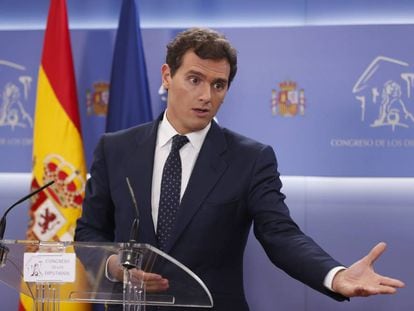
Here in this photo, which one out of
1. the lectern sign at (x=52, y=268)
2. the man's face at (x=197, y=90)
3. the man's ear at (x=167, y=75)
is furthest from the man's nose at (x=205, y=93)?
the lectern sign at (x=52, y=268)

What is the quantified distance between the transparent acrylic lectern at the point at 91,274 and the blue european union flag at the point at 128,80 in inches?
76.4

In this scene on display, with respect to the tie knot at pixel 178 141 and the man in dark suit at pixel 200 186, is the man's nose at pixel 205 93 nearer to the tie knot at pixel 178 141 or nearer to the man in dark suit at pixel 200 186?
the man in dark suit at pixel 200 186

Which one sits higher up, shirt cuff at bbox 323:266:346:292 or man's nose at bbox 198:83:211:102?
man's nose at bbox 198:83:211:102

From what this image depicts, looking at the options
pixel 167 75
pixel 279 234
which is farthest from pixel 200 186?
pixel 167 75

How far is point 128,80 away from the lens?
381cm

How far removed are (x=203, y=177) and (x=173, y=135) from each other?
0.22 m

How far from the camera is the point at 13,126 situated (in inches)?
162

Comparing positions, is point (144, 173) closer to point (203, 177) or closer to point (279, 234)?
point (203, 177)

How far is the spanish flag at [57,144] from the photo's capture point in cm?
376

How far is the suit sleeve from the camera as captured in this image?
2.17 meters

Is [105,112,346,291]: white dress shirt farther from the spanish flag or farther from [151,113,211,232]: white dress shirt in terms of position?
the spanish flag

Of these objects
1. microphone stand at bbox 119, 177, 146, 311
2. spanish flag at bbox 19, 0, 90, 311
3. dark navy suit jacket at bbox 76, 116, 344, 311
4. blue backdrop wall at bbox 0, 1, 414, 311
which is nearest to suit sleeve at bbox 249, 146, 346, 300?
dark navy suit jacket at bbox 76, 116, 344, 311

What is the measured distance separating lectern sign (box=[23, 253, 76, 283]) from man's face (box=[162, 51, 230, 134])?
0.95 metres

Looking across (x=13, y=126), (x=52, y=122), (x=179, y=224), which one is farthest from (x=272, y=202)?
(x=13, y=126)
